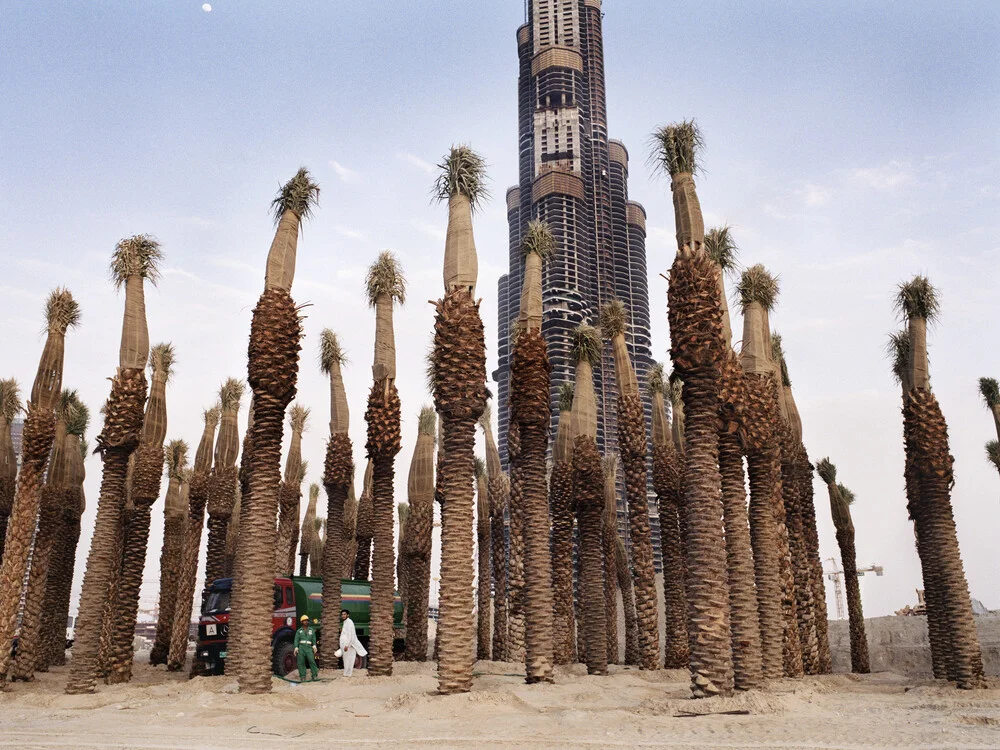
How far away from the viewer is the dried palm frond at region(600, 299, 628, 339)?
2679 cm

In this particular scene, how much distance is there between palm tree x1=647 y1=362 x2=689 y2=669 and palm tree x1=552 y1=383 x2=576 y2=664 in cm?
314

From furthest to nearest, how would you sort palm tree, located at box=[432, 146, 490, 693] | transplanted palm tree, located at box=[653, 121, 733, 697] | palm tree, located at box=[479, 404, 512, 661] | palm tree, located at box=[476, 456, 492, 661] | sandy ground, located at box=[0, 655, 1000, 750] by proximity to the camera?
1. palm tree, located at box=[476, 456, 492, 661]
2. palm tree, located at box=[479, 404, 512, 661]
3. palm tree, located at box=[432, 146, 490, 693]
4. transplanted palm tree, located at box=[653, 121, 733, 697]
5. sandy ground, located at box=[0, 655, 1000, 750]

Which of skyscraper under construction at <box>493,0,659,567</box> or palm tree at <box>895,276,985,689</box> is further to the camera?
skyscraper under construction at <box>493,0,659,567</box>

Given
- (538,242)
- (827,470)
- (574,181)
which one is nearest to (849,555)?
(827,470)

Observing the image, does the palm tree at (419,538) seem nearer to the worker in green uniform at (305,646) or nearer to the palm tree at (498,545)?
the palm tree at (498,545)

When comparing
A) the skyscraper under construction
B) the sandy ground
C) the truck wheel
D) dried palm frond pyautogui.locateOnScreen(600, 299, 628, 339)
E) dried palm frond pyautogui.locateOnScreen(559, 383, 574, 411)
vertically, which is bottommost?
the sandy ground

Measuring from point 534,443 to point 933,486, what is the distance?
11.0 m

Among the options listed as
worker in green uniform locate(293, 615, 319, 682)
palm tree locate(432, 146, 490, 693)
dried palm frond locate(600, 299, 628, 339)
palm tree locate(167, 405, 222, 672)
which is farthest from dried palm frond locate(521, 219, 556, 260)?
palm tree locate(167, 405, 222, 672)

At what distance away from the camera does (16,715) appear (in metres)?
16.1

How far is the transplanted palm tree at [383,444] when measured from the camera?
21.6 m

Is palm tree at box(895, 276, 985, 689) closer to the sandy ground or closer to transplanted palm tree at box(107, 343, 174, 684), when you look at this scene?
the sandy ground

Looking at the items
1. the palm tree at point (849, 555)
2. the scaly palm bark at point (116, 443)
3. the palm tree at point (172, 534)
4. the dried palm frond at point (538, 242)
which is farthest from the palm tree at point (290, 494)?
the palm tree at point (849, 555)

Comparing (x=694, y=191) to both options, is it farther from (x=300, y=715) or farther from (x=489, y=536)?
(x=489, y=536)

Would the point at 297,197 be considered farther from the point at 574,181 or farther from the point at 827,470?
the point at 574,181
